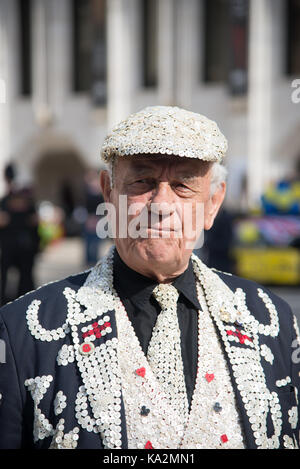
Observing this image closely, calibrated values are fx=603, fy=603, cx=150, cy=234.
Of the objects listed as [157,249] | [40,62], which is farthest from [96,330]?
[40,62]

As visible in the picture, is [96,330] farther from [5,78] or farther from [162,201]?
[5,78]

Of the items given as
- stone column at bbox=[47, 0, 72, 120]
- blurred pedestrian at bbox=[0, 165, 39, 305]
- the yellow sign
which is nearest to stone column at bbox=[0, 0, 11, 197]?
stone column at bbox=[47, 0, 72, 120]

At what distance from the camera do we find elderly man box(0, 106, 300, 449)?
Result: 5.34 ft

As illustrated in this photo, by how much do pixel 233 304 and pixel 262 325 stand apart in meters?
0.11

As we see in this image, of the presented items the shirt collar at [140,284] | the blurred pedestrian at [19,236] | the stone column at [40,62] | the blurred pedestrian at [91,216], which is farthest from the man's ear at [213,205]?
the stone column at [40,62]

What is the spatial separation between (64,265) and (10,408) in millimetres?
10338

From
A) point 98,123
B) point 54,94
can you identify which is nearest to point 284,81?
point 98,123

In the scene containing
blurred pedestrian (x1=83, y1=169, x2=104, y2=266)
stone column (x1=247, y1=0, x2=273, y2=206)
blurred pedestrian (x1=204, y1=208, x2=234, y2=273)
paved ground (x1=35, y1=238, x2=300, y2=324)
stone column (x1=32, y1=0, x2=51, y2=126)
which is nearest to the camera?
blurred pedestrian (x1=204, y1=208, x2=234, y2=273)

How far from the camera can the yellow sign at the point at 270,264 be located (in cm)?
912

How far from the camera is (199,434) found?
165 centimetres

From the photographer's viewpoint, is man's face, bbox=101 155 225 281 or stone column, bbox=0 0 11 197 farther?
stone column, bbox=0 0 11 197

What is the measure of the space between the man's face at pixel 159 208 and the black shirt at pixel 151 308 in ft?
0.15

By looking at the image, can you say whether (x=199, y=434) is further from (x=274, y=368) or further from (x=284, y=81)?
(x=284, y=81)

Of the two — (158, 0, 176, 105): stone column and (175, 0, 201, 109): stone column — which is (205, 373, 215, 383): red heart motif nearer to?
(175, 0, 201, 109): stone column
